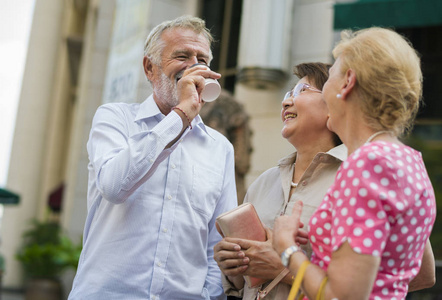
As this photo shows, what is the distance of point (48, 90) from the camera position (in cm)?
1659

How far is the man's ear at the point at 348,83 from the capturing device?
1733 millimetres

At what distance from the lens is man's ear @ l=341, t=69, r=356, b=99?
1.73 meters

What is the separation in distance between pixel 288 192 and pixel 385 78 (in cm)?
84

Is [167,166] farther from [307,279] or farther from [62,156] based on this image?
[62,156]

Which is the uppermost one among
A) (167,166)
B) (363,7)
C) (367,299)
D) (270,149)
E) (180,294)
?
(363,7)

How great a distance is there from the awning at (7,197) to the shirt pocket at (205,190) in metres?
9.47

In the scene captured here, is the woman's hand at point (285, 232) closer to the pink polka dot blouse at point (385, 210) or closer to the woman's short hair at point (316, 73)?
the pink polka dot blouse at point (385, 210)

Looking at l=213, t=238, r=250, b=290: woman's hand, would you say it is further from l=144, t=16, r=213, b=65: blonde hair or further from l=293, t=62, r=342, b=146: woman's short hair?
l=144, t=16, r=213, b=65: blonde hair

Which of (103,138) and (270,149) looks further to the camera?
(270,149)

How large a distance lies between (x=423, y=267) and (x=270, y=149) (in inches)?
211

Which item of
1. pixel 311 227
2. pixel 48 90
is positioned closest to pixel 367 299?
pixel 311 227

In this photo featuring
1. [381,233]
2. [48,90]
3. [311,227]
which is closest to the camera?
[381,233]

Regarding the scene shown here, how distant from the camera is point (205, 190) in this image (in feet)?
8.48

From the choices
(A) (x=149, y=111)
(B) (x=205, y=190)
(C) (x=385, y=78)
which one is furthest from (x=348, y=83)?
(A) (x=149, y=111)
